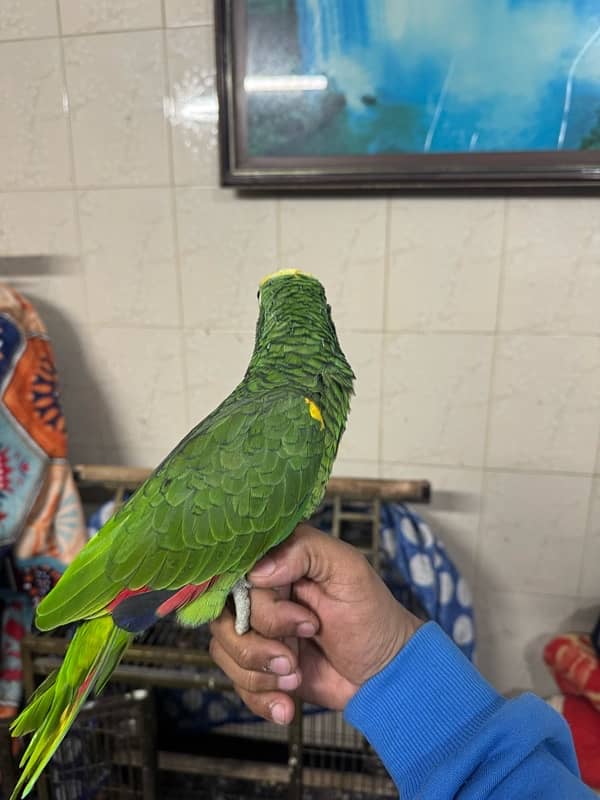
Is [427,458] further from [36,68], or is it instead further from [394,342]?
[36,68]

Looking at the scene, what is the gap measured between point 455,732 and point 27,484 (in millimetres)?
940

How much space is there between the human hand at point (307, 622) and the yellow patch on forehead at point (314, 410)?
0.17 meters

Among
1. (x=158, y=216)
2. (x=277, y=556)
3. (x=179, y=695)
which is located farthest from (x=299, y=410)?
(x=179, y=695)

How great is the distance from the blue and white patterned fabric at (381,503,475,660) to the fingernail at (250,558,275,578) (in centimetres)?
62

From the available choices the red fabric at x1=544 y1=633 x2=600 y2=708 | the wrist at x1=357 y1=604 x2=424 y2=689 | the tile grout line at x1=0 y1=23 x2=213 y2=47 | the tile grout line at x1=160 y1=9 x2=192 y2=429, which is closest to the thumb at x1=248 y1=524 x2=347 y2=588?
the wrist at x1=357 y1=604 x2=424 y2=689

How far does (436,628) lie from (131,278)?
1011 mm

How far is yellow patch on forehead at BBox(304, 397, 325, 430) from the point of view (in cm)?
58

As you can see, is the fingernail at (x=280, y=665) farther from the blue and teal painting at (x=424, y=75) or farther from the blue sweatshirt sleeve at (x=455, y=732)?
the blue and teal painting at (x=424, y=75)

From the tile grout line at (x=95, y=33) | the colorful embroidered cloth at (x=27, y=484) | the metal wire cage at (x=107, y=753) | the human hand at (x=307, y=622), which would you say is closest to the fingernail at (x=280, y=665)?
the human hand at (x=307, y=622)

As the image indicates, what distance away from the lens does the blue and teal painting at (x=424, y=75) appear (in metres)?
1.05

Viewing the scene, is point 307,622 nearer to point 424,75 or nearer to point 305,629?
point 305,629

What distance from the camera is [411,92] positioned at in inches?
43.3

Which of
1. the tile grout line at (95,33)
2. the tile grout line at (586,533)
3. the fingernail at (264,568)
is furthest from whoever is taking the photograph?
the tile grout line at (586,533)

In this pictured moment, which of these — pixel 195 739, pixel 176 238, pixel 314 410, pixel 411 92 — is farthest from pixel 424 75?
pixel 195 739
